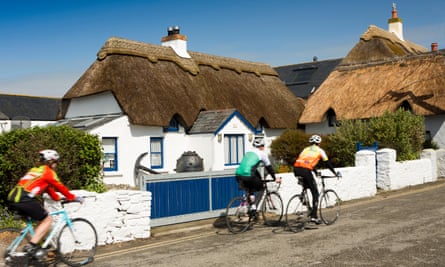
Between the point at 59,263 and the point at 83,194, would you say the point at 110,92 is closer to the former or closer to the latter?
the point at 83,194

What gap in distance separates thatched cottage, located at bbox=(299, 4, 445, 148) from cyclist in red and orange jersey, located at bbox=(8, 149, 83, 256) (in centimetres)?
2174

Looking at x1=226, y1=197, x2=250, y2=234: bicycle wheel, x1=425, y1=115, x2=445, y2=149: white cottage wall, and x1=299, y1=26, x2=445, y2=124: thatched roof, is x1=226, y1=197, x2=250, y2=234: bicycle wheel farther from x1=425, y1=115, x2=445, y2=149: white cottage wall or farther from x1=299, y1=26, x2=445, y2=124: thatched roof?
x1=425, y1=115, x2=445, y2=149: white cottage wall

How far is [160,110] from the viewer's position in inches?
872

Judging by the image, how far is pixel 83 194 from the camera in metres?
Answer: 8.95

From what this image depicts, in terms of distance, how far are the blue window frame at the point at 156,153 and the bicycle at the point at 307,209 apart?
11547 millimetres

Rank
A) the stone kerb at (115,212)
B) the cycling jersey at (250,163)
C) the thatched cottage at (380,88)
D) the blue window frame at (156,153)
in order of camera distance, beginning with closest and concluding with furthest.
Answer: the stone kerb at (115,212), the cycling jersey at (250,163), the blue window frame at (156,153), the thatched cottage at (380,88)

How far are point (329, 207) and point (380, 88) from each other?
740 inches

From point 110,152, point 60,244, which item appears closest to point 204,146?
point 110,152

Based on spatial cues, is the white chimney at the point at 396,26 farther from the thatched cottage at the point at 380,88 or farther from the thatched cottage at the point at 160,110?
the thatched cottage at the point at 160,110

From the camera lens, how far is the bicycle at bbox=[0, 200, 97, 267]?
6.96 meters

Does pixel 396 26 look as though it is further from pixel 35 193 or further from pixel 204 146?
pixel 35 193

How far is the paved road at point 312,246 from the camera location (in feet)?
24.2

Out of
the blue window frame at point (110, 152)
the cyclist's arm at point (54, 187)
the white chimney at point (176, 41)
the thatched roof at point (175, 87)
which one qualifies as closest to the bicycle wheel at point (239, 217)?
the cyclist's arm at point (54, 187)

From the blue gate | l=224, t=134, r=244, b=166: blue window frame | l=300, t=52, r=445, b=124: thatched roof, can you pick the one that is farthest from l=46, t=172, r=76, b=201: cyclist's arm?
l=300, t=52, r=445, b=124: thatched roof
